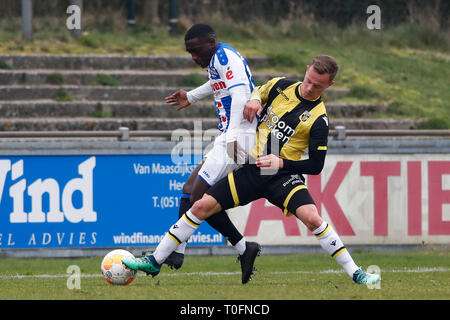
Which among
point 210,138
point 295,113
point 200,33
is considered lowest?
point 210,138

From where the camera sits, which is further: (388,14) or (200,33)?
(388,14)

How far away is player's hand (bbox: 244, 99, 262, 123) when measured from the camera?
804 centimetres

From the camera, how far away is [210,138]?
1269 cm

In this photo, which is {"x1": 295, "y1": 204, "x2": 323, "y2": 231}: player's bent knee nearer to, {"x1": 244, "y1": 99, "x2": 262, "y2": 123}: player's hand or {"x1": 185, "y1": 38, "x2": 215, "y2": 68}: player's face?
{"x1": 244, "y1": 99, "x2": 262, "y2": 123}: player's hand

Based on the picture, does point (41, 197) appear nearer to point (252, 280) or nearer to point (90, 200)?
point (90, 200)

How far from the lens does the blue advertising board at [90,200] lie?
12234 millimetres

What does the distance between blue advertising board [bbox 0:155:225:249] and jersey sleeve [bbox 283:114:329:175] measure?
446cm

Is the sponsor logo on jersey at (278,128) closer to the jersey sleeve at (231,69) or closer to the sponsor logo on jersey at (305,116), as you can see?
the sponsor logo on jersey at (305,116)

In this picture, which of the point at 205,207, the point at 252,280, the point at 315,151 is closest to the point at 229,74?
the point at 315,151

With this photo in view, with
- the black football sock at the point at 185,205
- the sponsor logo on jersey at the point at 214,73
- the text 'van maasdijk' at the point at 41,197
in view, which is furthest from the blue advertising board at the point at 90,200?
the sponsor logo on jersey at the point at 214,73

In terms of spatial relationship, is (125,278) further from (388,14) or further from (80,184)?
(388,14)

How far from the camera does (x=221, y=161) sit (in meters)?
8.41
